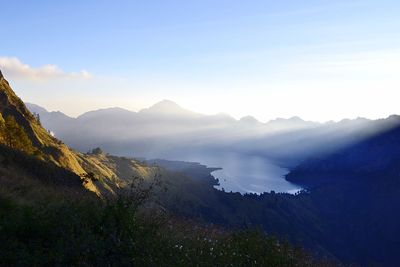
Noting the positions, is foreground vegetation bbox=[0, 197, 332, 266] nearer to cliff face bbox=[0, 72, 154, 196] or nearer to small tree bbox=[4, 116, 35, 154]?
small tree bbox=[4, 116, 35, 154]

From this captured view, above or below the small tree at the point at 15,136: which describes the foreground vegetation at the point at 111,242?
below

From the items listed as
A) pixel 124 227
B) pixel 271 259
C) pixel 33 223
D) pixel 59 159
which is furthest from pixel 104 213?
pixel 59 159

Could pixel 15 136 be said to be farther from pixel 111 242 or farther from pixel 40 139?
pixel 111 242

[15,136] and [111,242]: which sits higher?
[15,136]

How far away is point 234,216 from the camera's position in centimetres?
18288

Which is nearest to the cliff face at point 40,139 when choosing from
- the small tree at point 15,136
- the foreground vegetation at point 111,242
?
the small tree at point 15,136

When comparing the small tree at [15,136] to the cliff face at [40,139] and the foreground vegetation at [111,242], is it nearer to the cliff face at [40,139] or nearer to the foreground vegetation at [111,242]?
the cliff face at [40,139]

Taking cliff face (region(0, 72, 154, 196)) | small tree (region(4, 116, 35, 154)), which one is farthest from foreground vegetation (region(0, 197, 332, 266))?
cliff face (region(0, 72, 154, 196))

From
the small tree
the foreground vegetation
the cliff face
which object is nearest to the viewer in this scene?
the foreground vegetation

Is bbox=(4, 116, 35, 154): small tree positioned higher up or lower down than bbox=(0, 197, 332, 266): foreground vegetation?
higher up

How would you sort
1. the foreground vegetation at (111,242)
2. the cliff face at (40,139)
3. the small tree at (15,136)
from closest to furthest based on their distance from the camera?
the foreground vegetation at (111,242), the small tree at (15,136), the cliff face at (40,139)

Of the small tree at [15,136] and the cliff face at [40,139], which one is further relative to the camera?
the cliff face at [40,139]

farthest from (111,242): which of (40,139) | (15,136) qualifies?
(40,139)

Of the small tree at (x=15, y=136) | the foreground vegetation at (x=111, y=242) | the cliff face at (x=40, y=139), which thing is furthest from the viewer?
the cliff face at (x=40, y=139)
